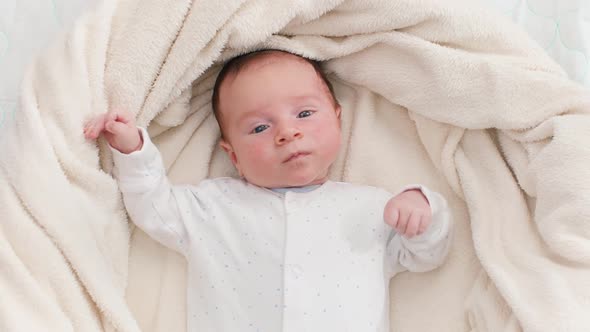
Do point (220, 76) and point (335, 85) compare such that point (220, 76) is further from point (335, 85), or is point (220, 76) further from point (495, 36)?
point (495, 36)

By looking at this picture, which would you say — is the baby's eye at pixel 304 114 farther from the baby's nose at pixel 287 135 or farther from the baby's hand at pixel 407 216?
the baby's hand at pixel 407 216

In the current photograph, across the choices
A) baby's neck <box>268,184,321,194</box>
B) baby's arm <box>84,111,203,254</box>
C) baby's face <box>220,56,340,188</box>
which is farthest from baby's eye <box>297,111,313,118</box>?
baby's arm <box>84,111,203,254</box>

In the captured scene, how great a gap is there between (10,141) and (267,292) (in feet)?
1.50

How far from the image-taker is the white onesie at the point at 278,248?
52.1 inches

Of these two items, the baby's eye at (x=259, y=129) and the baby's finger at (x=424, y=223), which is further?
Answer: the baby's eye at (x=259, y=129)

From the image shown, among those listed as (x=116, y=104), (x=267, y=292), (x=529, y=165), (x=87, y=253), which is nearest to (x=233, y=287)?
(x=267, y=292)

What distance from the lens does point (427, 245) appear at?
1.34m

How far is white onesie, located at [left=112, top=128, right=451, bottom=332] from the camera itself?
132 cm

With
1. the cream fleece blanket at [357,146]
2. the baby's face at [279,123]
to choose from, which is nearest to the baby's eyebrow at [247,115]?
the baby's face at [279,123]

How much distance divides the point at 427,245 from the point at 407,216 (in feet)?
0.25

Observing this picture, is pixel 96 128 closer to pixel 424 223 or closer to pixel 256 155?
pixel 256 155

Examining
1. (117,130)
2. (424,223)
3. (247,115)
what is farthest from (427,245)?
(117,130)

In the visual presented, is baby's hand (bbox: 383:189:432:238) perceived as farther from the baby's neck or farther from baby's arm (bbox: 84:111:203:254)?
baby's arm (bbox: 84:111:203:254)

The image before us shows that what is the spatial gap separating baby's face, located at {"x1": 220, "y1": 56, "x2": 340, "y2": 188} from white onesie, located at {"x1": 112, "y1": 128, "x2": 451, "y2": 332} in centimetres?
6
